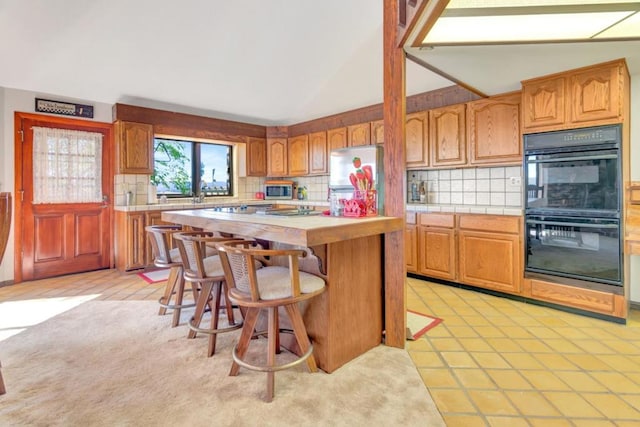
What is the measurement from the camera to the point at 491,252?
10.9 ft

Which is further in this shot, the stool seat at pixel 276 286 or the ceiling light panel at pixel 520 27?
the ceiling light panel at pixel 520 27

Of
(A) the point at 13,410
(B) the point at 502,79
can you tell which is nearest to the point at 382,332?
Answer: (A) the point at 13,410

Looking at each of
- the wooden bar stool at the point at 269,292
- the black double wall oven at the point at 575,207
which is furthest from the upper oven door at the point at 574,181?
the wooden bar stool at the point at 269,292

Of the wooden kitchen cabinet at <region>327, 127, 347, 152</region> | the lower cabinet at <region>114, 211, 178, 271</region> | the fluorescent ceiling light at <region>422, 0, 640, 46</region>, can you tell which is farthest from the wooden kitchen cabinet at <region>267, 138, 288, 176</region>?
the fluorescent ceiling light at <region>422, 0, 640, 46</region>

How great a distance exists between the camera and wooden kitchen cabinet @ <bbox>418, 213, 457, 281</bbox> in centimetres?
360

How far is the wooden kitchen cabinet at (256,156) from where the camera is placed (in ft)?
18.9

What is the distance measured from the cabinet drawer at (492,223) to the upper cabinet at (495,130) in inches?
24.5

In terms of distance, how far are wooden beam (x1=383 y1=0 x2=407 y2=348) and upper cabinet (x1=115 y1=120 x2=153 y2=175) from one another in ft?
12.0

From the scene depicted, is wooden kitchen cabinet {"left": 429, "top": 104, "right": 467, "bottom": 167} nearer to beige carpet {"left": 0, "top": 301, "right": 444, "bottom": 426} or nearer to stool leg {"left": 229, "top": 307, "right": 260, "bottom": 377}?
beige carpet {"left": 0, "top": 301, "right": 444, "bottom": 426}

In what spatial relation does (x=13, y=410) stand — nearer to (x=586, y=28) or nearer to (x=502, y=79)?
(x=586, y=28)

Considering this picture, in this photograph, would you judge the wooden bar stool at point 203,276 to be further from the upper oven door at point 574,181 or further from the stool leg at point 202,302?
the upper oven door at point 574,181

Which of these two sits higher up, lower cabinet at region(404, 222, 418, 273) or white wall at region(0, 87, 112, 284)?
white wall at region(0, 87, 112, 284)

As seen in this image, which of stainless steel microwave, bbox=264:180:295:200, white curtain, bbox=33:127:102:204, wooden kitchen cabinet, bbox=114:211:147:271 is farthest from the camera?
stainless steel microwave, bbox=264:180:295:200

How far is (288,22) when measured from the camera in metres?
3.95
